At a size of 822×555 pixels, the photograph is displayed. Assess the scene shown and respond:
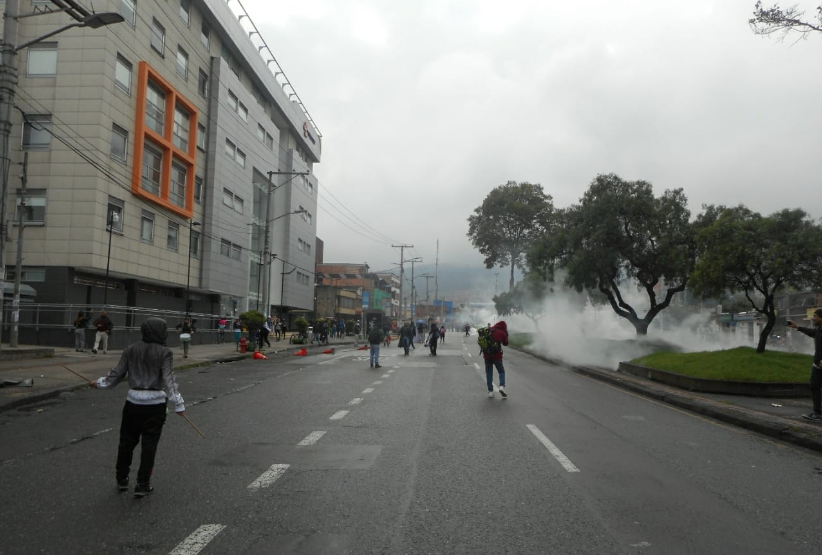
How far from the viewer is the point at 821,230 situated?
1622cm

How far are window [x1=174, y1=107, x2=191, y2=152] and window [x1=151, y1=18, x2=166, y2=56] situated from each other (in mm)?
3362

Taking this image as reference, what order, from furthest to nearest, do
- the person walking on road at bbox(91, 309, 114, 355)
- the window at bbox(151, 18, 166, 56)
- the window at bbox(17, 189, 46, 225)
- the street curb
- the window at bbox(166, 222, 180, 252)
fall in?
the window at bbox(166, 222, 180, 252)
the window at bbox(151, 18, 166, 56)
the window at bbox(17, 189, 46, 225)
the person walking on road at bbox(91, 309, 114, 355)
the street curb

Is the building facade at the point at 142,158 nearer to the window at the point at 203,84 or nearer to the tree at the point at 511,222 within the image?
the window at the point at 203,84

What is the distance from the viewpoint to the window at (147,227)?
30469 millimetres

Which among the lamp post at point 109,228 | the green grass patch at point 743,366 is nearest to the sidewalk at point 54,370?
the lamp post at point 109,228

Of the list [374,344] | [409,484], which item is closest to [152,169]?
[374,344]

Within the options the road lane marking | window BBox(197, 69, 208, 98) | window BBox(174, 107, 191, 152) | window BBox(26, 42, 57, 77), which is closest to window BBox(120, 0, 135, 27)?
window BBox(26, 42, 57, 77)

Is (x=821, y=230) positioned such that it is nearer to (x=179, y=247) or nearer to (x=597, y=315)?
(x=179, y=247)

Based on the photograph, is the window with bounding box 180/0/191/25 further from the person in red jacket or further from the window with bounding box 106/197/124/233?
the person in red jacket

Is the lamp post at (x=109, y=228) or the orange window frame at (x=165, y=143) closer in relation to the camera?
the lamp post at (x=109, y=228)

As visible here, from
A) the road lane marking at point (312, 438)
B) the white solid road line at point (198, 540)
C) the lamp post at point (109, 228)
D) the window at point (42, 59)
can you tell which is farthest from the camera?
the window at point (42, 59)

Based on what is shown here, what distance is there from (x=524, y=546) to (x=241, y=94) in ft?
144

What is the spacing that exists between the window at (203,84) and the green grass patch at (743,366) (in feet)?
103

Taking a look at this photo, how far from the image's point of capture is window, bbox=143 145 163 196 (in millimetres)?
30531
